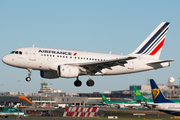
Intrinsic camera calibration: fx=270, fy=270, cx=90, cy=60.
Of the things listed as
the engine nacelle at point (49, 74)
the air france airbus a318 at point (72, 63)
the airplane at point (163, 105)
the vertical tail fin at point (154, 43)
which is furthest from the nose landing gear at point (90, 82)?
the airplane at point (163, 105)

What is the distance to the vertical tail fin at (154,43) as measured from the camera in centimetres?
4803

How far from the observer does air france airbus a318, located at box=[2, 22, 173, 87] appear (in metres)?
38.6

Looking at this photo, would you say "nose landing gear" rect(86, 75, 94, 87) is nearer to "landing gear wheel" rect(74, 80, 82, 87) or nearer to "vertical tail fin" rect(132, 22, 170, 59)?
"landing gear wheel" rect(74, 80, 82, 87)

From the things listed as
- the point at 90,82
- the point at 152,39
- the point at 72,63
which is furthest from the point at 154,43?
the point at 72,63

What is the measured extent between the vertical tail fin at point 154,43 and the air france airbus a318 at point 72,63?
1814mm

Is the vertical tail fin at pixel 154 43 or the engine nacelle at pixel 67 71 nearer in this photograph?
the engine nacelle at pixel 67 71

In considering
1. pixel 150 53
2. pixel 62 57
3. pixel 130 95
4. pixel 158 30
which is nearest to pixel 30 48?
pixel 62 57

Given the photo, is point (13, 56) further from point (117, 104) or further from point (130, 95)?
point (130, 95)

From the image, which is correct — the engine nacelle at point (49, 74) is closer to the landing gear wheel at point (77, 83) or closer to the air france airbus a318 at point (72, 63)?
the air france airbus a318 at point (72, 63)

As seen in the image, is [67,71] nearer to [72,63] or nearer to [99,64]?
[72,63]

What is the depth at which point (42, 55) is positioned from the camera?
1537 inches

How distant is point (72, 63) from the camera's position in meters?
40.3

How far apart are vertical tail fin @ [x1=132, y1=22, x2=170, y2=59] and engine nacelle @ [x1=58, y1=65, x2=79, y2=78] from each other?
14.2 metres

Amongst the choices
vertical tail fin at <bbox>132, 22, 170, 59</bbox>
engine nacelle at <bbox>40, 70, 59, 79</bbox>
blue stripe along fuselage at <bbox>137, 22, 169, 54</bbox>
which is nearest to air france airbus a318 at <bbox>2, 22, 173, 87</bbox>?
engine nacelle at <bbox>40, 70, 59, 79</bbox>
